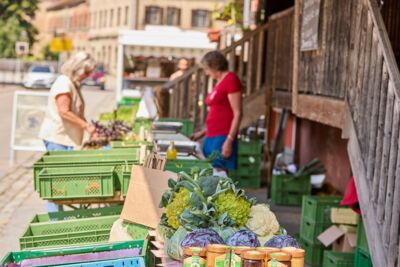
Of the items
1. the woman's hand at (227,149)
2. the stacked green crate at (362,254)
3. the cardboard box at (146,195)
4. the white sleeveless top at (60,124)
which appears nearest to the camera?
the cardboard box at (146,195)

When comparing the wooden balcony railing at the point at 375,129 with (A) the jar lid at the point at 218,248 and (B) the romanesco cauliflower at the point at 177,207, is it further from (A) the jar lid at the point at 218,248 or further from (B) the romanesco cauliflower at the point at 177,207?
(A) the jar lid at the point at 218,248

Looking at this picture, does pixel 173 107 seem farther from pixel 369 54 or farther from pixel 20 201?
pixel 369 54

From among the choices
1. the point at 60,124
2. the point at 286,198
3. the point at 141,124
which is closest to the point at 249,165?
the point at 286,198

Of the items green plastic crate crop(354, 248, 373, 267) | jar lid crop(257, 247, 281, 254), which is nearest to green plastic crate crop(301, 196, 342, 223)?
green plastic crate crop(354, 248, 373, 267)

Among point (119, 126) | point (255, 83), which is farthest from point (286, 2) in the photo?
point (119, 126)

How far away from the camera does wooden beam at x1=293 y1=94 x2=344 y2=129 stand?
27.9 ft

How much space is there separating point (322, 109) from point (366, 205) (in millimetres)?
2559

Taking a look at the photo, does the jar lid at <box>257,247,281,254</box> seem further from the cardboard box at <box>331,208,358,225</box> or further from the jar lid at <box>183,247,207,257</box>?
the cardboard box at <box>331,208,358,225</box>

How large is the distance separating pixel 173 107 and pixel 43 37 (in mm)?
88255

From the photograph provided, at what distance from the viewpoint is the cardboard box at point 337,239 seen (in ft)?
28.2

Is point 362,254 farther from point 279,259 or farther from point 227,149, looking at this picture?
point 279,259

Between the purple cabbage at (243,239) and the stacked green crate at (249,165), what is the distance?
950cm

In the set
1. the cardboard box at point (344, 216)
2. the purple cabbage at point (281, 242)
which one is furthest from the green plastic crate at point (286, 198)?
the purple cabbage at point (281, 242)

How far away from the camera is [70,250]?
181 inches
